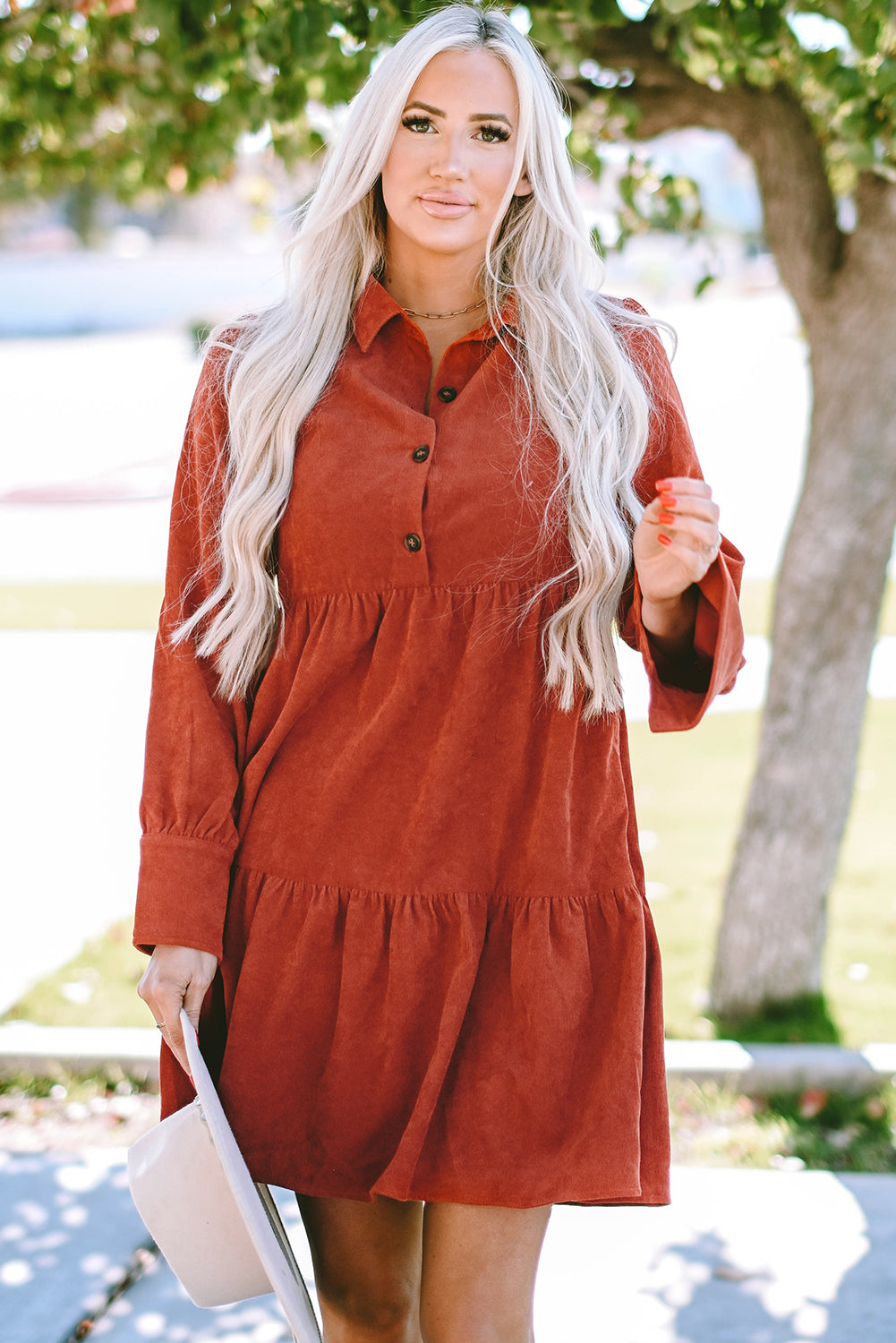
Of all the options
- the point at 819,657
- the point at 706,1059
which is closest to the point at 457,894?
the point at 706,1059

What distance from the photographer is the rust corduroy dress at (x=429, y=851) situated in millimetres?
1942

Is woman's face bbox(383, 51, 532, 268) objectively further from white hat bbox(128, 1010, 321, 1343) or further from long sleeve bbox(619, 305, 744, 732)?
white hat bbox(128, 1010, 321, 1343)

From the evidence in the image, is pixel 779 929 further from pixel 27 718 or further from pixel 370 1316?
pixel 27 718

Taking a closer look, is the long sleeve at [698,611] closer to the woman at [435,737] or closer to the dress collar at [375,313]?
the woman at [435,737]

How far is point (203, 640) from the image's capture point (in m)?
2.10

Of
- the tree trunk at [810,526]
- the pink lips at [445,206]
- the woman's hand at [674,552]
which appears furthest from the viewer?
the tree trunk at [810,526]

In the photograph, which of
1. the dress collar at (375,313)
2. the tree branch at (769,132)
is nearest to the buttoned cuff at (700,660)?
the dress collar at (375,313)

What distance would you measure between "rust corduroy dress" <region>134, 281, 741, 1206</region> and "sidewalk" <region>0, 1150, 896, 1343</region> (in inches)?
46.5

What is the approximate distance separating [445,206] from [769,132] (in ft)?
7.02

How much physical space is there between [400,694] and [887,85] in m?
1.84

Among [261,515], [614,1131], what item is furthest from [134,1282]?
[261,515]

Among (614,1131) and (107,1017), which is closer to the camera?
(614,1131)

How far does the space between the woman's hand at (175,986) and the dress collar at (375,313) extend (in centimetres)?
96

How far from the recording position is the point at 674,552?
71.3 inches
